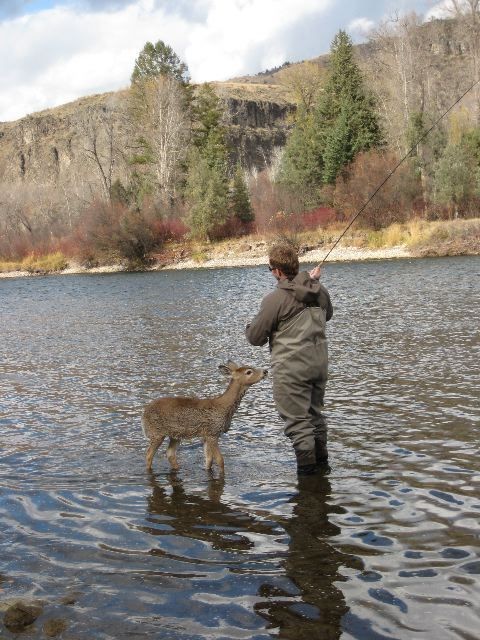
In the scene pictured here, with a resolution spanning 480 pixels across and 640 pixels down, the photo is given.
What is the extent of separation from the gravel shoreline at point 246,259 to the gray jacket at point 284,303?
4658 cm

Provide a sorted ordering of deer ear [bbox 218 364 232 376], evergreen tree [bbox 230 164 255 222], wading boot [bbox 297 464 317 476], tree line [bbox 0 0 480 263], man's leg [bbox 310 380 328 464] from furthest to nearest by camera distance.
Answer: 1. evergreen tree [bbox 230 164 255 222]
2. tree line [bbox 0 0 480 263]
3. deer ear [bbox 218 364 232 376]
4. wading boot [bbox 297 464 317 476]
5. man's leg [bbox 310 380 328 464]

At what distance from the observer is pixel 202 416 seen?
8609 millimetres

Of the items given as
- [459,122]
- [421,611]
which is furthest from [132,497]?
[459,122]

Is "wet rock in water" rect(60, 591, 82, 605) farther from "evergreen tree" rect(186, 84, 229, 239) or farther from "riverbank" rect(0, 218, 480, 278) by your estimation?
"evergreen tree" rect(186, 84, 229, 239)

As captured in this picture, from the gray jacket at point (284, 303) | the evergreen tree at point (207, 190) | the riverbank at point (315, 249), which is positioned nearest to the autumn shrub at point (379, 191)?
the riverbank at point (315, 249)

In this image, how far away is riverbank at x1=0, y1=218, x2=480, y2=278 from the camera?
52312mm

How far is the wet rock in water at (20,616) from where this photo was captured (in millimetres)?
5026

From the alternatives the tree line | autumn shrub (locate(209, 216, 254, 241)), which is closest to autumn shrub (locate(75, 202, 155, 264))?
the tree line

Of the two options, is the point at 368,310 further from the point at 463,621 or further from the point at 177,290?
the point at 463,621

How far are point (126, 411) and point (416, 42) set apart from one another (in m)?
72.3

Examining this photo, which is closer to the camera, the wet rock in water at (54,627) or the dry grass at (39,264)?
the wet rock in water at (54,627)

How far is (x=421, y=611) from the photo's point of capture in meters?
5.11

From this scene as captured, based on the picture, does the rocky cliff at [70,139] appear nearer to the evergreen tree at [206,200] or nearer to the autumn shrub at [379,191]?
the evergreen tree at [206,200]

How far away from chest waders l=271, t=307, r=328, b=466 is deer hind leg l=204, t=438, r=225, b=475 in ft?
3.75
